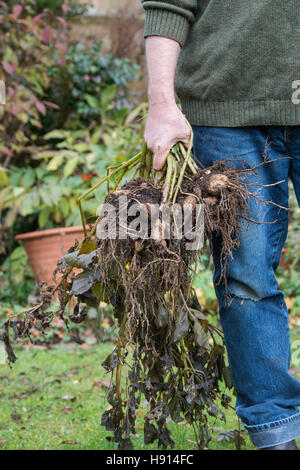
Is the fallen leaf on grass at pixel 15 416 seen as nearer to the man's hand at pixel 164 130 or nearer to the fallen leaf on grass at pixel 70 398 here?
the fallen leaf on grass at pixel 70 398

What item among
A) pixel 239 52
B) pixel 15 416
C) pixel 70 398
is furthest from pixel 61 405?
pixel 239 52

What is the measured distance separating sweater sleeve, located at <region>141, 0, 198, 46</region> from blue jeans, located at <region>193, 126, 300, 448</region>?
31cm

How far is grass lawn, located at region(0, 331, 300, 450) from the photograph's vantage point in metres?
2.26

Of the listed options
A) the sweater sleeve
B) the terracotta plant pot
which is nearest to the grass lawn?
the terracotta plant pot

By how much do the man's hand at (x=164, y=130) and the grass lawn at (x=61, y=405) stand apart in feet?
2.80

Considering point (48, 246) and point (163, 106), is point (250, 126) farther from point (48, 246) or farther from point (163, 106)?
point (48, 246)

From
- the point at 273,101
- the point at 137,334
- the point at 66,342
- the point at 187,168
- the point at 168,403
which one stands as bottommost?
the point at 66,342

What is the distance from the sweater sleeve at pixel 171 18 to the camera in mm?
1703

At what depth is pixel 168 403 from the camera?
75.6 inches

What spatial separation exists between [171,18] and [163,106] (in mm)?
272

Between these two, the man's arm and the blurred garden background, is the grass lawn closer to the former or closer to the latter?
the blurred garden background
